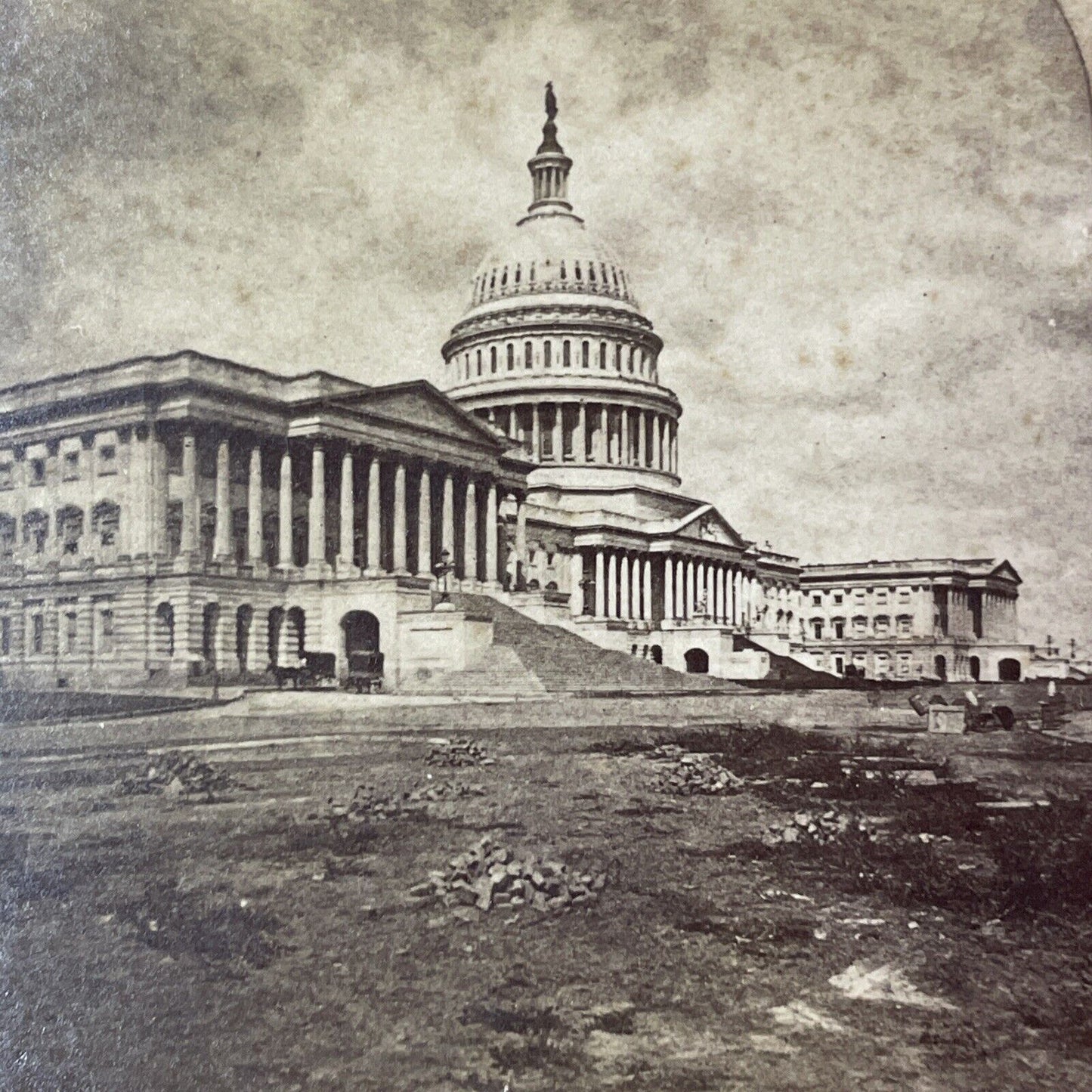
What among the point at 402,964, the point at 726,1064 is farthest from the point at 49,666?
the point at 726,1064

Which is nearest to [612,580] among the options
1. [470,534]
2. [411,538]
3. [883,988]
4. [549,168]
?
[470,534]

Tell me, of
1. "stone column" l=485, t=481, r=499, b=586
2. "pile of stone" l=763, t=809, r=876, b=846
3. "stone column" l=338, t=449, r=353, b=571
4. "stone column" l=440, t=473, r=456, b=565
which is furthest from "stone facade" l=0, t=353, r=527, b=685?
"stone column" l=485, t=481, r=499, b=586

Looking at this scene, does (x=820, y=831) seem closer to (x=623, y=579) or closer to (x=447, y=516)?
(x=447, y=516)

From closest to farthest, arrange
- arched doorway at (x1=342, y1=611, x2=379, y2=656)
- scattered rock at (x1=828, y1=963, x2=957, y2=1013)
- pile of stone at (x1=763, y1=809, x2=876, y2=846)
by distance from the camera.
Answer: scattered rock at (x1=828, y1=963, x2=957, y2=1013) < pile of stone at (x1=763, y1=809, x2=876, y2=846) < arched doorway at (x1=342, y1=611, x2=379, y2=656)

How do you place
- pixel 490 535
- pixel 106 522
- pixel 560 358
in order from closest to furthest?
pixel 106 522
pixel 490 535
pixel 560 358

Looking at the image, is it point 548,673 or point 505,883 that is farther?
point 548,673

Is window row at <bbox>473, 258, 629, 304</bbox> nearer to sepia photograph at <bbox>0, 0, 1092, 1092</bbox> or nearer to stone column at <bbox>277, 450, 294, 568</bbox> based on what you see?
sepia photograph at <bbox>0, 0, 1092, 1092</bbox>

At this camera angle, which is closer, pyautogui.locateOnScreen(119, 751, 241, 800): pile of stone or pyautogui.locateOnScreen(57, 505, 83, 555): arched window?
pyautogui.locateOnScreen(119, 751, 241, 800): pile of stone
